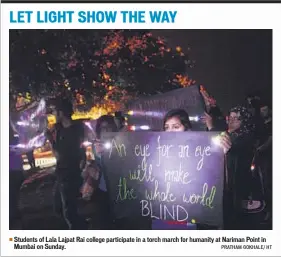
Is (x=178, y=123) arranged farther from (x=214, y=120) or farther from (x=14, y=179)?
(x=14, y=179)

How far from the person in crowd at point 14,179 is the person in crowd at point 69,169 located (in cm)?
46

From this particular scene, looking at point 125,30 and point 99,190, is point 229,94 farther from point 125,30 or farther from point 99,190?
point 99,190

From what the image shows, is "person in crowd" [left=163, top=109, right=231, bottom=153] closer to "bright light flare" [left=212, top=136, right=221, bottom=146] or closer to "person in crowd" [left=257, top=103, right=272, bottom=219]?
"bright light flare" [left=212, top=136, right=221, bottom=146]

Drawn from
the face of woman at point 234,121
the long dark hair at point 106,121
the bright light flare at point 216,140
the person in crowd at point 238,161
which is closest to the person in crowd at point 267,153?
the person in crowd at point 238,161

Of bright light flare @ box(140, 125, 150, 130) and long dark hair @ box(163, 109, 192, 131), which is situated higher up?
long dark hair @ box(163, 109, 192, 131)

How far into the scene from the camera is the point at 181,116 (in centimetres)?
577

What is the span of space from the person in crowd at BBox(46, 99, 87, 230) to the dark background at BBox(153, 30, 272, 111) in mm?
1608

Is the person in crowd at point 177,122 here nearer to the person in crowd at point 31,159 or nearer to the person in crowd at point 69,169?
the person in crowd at point 69,169

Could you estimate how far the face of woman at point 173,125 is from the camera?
5730 mm

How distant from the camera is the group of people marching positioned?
5797 mm

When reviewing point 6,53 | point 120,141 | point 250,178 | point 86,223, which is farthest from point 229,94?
point 6,53

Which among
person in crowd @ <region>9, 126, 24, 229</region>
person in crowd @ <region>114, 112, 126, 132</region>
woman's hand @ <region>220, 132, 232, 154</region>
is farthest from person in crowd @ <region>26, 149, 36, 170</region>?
woman's hand @ <region>220, 132, 232, 154</region>

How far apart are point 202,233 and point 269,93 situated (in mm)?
1892

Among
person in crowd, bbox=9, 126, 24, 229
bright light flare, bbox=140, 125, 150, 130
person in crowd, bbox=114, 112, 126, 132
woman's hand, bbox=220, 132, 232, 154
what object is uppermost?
person in crowd, bbox=114, 112, 126, 132
